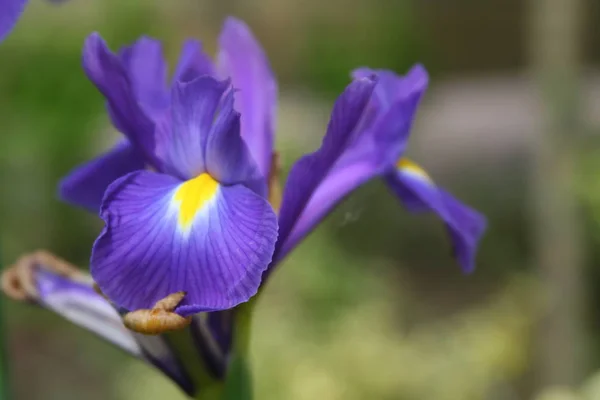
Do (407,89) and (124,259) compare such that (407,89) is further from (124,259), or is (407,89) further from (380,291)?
(380,291)

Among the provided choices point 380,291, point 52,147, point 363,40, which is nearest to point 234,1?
point 363,40

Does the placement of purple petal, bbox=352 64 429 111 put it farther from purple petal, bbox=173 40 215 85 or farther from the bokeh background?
the bokeh background

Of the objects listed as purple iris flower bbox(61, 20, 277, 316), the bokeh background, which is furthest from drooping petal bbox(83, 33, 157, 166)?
the bokeh background

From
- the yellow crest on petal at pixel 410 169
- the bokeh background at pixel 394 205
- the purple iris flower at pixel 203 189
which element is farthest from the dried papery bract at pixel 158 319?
the bokeh background at pixel 394 205

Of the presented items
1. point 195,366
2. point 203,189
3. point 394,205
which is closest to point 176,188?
point 203,189

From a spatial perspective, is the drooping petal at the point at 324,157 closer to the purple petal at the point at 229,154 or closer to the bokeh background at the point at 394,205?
the purple petal at the point at 229,154

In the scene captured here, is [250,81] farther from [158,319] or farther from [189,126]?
[158,319]
